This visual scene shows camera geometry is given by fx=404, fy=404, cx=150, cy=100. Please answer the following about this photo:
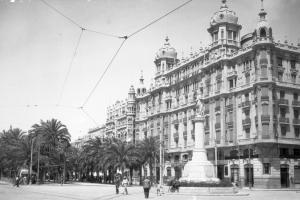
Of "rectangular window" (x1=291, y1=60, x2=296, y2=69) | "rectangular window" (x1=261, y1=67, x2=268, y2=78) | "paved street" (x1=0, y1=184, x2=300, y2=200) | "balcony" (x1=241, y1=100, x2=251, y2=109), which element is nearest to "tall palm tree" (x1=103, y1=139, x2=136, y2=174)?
"balcony" (x1=241, y1=100, x2=251, y2=109)

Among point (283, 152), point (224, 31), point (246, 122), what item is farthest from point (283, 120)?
point (224, 31)

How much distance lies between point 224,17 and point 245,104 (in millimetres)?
17059

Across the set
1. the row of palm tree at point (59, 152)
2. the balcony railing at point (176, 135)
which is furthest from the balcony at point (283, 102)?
the balcony railing at point (176, 135)

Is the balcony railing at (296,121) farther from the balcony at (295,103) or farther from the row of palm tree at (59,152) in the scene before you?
the row of palm tree at (59,152)

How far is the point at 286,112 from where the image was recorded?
191 feet

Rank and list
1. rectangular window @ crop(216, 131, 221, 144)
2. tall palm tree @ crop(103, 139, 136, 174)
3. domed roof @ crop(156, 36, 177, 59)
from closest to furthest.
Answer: tall palm tree @ crop(103, 139, 136, 174)
rectangular window @ crop(216, 131, 221, 144)
domed roof @ crop(156, 36, 177, 59)

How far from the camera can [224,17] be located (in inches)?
2689

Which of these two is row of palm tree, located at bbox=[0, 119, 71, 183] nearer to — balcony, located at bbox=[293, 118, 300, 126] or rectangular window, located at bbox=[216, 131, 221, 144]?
rectangular window, located at bbox=[216, 131, 221, 144]

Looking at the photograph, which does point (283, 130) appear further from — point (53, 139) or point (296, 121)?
point (53, 139)

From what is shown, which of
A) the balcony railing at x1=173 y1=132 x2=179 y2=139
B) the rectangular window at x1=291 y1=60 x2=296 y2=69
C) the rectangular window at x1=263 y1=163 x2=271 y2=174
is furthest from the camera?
the balcony railing at x1=173 y1=132 x2=179 y2=139

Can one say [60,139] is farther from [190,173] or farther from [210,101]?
[190,173]

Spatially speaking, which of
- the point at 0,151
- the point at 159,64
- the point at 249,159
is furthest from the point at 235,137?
the point at 0,151

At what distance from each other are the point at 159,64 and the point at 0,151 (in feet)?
123

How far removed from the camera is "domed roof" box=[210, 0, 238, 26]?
68188mm
